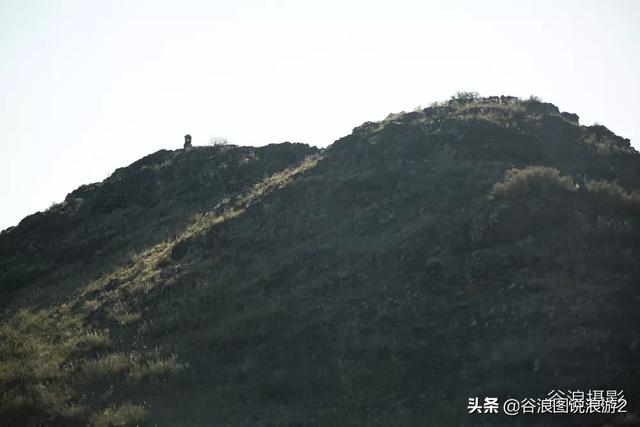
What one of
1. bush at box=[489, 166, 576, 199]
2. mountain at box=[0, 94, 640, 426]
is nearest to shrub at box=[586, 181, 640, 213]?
mountain at box=[0, 94, 640, 426]

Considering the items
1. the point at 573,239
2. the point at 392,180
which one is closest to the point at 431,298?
the point at 573,239

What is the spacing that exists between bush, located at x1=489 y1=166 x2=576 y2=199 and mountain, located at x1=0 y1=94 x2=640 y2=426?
6 centimetres

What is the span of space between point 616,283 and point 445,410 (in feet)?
18.0

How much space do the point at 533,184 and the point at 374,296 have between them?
5.86 m

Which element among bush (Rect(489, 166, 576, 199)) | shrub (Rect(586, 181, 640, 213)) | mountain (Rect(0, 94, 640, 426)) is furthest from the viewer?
bush (Rect(489, 166, 576, 199))

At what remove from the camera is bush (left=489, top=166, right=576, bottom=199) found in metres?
17.3

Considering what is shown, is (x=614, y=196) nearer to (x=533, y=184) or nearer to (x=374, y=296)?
(x=533, y=184)

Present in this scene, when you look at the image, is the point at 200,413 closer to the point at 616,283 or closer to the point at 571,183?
the point at 616,283

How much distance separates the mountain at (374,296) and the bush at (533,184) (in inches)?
2.5

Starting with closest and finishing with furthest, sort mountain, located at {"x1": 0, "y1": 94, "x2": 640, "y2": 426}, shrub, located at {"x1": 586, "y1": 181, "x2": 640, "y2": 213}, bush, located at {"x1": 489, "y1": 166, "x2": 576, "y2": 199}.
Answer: mountain, located at {"x1": 0, "y1": 94, "x2": 640, "y2": 426} < shrub, located at {"x1": 586, "y1": 181, "x2": 640, "y2": 213} < bush, located at {"x1": 489, "y1": 166, "x2": 576, "y2": 199}

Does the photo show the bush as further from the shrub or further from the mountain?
the shrub

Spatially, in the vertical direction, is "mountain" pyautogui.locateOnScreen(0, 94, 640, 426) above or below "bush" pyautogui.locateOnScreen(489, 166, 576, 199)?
below

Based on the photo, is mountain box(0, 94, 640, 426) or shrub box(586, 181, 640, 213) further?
shrub box(586, 181, 640, 213)

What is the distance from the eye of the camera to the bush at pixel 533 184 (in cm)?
1727
